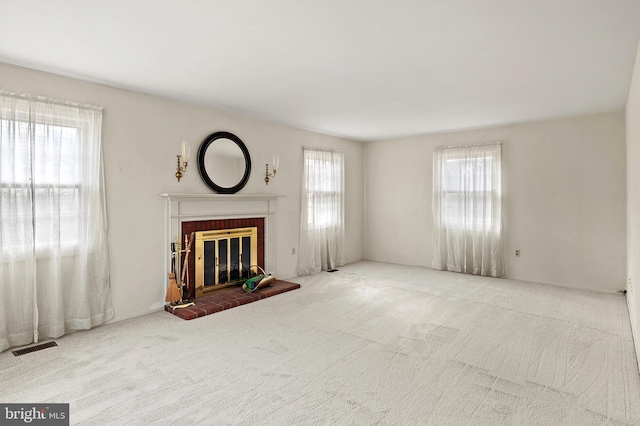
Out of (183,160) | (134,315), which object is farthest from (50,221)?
(183,160)

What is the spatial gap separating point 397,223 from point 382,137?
5.64 feet

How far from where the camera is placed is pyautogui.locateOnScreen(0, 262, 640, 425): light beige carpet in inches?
87.7

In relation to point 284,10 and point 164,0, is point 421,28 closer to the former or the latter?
point 284,10

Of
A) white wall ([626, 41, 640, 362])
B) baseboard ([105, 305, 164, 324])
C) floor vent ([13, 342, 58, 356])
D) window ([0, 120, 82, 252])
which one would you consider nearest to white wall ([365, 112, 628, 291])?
white wall ([626, 41, 640, 362])

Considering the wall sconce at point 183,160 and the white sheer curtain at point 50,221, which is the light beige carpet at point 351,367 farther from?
the wall sconce at point 183,160

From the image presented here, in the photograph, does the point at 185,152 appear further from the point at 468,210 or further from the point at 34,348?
the point at 468,210

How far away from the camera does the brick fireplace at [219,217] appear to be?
171 inches

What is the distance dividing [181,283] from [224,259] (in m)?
0.73

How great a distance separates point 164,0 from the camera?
7.07 ft

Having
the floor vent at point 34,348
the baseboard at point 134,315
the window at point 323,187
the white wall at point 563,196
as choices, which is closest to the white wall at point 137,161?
the baseboard at point 134,315

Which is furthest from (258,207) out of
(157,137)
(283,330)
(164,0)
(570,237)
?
(570,237)

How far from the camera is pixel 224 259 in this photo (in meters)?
4.98

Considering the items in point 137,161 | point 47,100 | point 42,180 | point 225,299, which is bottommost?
point 225,299

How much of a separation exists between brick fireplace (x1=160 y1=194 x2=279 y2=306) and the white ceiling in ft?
4.10
